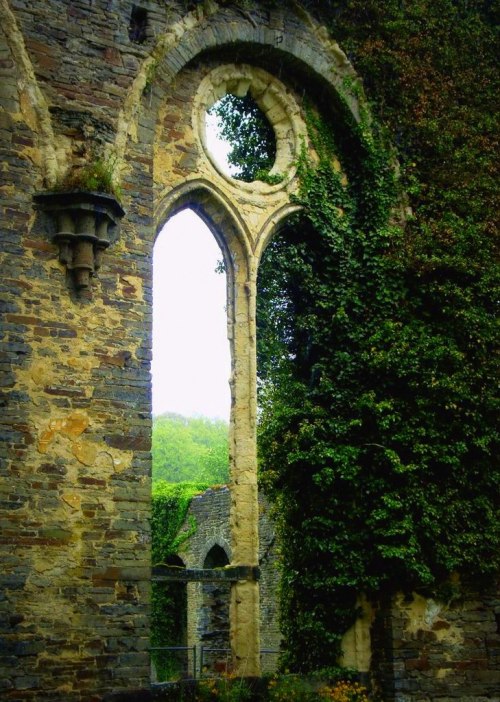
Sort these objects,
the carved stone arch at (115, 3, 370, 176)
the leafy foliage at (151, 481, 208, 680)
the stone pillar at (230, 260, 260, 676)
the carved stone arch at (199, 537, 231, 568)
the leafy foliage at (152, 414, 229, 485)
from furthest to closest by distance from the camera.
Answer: the leafy foliage at (152, 414, 229, 485) < the leafy foliage at (151, 481, 208, 680) < the carved stone arch at (199, 537, 231, 568) < the carved stone arch at (115, 3, 370, 176) < the stone pillar at (230, 260, 260, 676)

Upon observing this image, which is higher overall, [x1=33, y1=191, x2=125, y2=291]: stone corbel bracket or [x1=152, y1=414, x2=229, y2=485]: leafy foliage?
[x1=152, y1=414, x2=229, y2=485]: leafy foliage

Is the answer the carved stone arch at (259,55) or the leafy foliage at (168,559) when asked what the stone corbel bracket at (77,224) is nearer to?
the carved stone arch at (259,55)

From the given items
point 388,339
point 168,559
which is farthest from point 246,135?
point 168,559

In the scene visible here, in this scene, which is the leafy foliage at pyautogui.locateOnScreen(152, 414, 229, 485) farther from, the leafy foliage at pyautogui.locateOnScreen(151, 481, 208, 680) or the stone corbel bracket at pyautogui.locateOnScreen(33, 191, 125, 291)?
the stone corbel bracket at pyautogui.locateOnScreen(33, 191, 125, 291)

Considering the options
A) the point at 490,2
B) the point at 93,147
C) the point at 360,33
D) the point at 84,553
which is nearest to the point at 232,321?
the point at 93,147

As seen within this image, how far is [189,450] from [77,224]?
45.5 m

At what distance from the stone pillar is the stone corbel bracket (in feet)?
7.50

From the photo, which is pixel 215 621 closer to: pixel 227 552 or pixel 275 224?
pixel 227 552

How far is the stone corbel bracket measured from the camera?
26.7 feet

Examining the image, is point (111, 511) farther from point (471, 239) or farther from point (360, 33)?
point (360, 33)

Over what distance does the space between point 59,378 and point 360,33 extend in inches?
260

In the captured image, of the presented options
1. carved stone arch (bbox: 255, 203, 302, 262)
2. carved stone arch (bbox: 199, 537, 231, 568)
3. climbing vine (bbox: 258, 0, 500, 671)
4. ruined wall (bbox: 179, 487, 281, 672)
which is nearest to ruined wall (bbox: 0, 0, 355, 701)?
carved stone arch (bbox: 255, 203, 302, 262)

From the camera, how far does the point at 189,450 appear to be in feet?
174

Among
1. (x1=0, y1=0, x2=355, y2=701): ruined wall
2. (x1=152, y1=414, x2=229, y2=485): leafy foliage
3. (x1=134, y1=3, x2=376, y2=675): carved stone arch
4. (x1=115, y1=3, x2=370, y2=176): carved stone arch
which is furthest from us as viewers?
(x1=152, y1=414, x2=229, y2=485): leafy foliage
